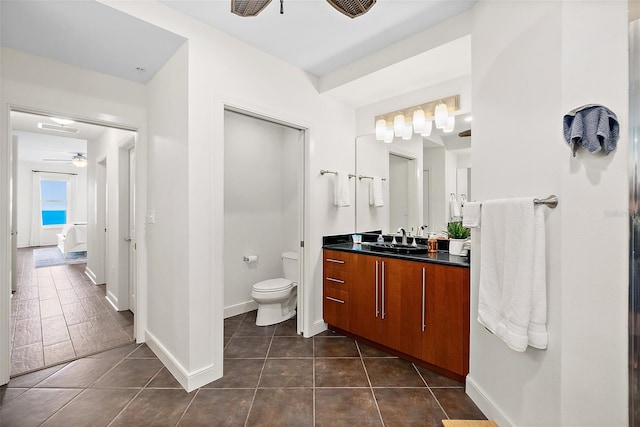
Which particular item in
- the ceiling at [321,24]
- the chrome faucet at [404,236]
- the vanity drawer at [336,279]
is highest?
the ceiling at [321,24]

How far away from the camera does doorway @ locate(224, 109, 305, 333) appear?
128 inches

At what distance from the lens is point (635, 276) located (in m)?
1.10

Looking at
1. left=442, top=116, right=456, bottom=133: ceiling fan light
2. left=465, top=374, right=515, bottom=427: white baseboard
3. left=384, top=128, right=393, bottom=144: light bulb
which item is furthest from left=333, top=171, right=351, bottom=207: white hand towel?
left=465, top=374, right=515, bottom=427: white baseboard

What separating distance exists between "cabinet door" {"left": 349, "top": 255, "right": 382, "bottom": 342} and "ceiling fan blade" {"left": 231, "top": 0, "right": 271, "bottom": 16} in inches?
74.8

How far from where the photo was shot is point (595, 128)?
1.08 meters

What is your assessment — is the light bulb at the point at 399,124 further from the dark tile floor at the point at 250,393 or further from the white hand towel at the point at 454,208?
the dark tile floor at the point at 250,393

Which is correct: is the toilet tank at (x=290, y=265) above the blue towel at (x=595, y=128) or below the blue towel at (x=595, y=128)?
below

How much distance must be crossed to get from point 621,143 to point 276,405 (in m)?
2.15

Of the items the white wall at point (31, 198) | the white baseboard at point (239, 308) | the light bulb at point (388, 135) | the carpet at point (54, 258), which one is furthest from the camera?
the white wall at point (31, 198)

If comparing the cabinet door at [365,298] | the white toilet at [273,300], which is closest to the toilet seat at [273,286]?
the white toilet at [273,300]

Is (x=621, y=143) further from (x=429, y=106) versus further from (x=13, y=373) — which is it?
(x=13, y=373)

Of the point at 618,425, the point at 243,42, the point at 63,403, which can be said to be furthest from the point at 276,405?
the point at 243,42

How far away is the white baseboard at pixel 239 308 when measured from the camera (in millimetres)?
3222

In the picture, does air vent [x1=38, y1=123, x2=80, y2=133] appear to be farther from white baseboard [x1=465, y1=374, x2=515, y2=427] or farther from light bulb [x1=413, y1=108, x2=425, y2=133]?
white baseboard [x1=465, y1=374, x2=515, y2=427]
